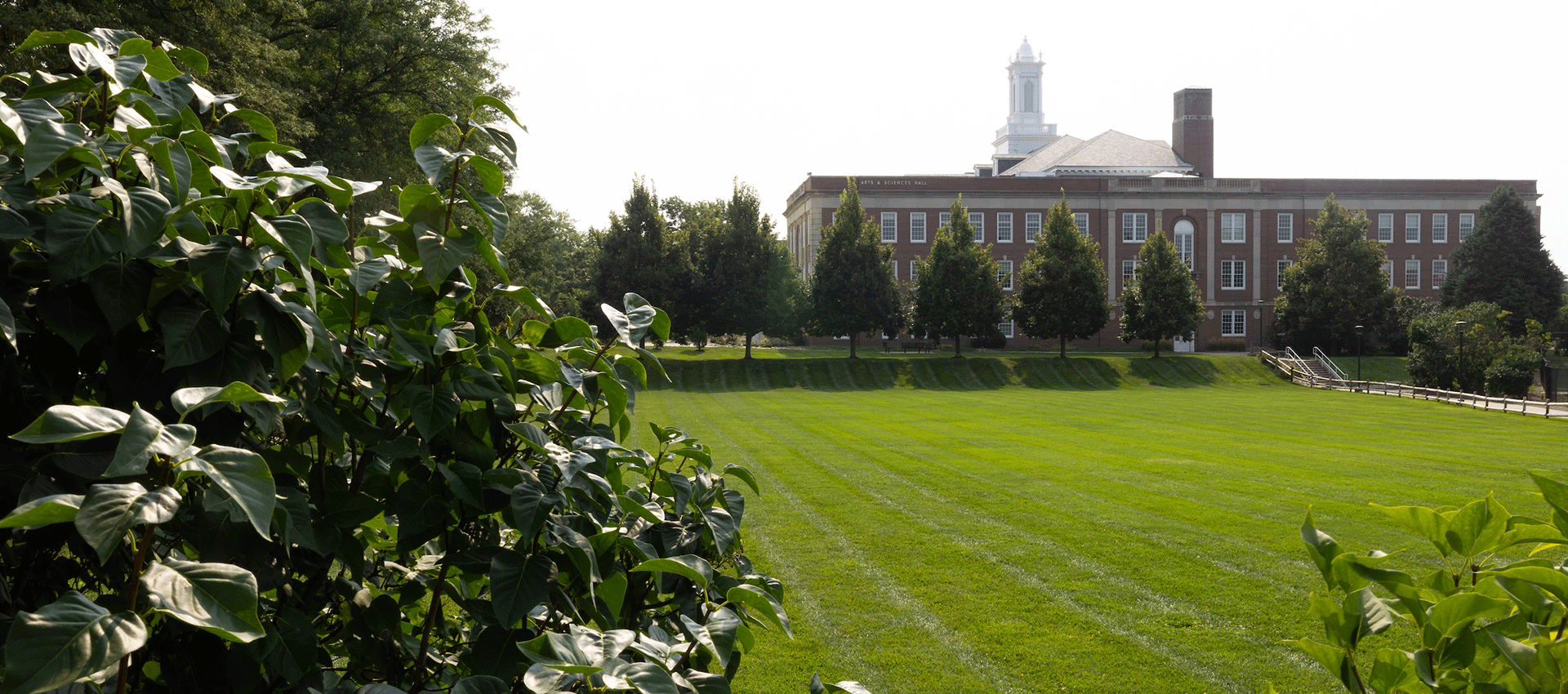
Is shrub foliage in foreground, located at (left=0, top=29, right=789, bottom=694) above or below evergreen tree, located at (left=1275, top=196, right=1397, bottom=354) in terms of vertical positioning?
below

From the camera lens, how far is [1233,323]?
2453 inches

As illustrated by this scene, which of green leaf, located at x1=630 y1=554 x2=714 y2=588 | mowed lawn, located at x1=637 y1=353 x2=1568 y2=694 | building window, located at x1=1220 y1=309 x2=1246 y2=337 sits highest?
building window, located at x1=1220 y1=309 x2=1246 y2=337

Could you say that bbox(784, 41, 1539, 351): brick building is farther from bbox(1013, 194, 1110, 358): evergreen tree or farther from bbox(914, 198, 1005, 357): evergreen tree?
bbox(914, 198, 1005, 357): evergreen tree

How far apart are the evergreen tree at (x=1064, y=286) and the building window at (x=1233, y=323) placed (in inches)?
789

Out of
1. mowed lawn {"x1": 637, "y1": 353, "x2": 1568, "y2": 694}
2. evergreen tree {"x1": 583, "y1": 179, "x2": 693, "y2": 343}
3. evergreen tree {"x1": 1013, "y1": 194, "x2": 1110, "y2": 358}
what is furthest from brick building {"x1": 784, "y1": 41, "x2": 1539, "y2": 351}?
mowed lawn {"x1": 637, "y1": 353, "x2": 1568, "y2": 694}

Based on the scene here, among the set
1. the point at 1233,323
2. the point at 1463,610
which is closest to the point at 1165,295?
the point at 1233,323

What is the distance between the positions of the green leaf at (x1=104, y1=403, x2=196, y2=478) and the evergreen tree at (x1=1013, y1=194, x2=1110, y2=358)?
→ 4842cm

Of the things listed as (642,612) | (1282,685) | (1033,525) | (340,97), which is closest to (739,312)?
(340,97)

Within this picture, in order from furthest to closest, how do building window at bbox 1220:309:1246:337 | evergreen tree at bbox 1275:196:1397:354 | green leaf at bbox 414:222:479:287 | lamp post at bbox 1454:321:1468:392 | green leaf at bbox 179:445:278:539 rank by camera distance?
building window at bbox 1220:309:1246:337 < evergreen tree at bbox 1275:196:1397:354 < lamp post at bbox 1454:321:1468:392 < green leaf at bbox 414:222:479:287 < green leaf at bbox 179:445:278:539

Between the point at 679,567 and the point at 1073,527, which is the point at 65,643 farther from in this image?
Result: the point at 1073,527

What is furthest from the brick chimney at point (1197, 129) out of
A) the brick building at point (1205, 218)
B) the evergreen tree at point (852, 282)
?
the evergreen tree at point (852, 282)

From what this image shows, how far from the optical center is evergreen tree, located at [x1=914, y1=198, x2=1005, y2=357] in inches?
1825

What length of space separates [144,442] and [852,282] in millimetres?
46050

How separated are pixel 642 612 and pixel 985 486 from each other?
1175cm
